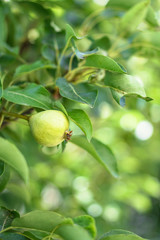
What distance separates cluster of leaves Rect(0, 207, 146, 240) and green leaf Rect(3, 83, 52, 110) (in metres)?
0.24

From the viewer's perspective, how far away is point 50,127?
26.3 inches

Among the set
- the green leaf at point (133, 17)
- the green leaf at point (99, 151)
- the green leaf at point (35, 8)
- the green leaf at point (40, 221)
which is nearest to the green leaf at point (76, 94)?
the green leaf at point (99, 151)

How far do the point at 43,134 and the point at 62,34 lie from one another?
1.83 ft

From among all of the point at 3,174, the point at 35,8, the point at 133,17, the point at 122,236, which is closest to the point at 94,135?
the point at 35,8

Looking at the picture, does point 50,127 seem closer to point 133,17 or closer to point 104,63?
point 104,63

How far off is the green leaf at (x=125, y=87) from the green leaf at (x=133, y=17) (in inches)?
13.4

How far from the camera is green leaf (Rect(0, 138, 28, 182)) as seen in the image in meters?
0.77

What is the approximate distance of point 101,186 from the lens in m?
2.28

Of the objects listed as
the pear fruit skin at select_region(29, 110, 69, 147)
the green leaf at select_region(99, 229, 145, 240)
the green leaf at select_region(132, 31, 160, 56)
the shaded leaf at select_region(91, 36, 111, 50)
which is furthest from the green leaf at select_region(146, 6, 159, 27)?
the green leaf at select_region(99, 229, 145, 240)

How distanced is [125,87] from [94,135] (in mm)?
1418

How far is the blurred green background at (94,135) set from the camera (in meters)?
1.23

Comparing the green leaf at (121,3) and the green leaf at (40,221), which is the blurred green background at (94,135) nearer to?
the green leaf at (121,3)

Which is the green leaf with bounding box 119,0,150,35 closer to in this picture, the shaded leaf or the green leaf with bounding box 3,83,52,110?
the shaded leaf

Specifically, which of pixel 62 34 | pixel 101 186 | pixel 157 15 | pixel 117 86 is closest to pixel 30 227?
pixel 117 86
